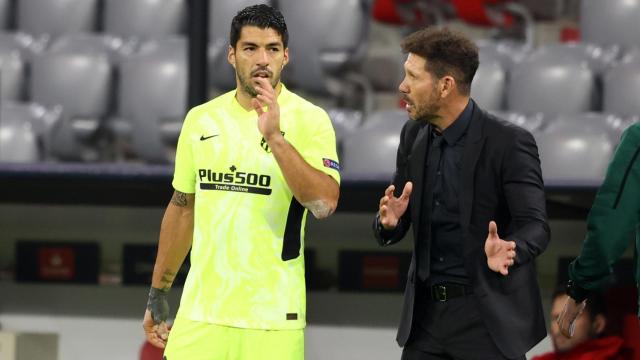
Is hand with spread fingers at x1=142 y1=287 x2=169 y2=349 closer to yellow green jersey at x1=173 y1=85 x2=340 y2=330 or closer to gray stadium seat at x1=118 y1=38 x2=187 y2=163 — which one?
yellow green jersey at x1=173 y1=85 x2=340 y2=330

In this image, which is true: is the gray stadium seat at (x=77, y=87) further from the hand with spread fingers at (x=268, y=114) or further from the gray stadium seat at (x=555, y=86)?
the hand with spread fingers at (x=268, y=114)

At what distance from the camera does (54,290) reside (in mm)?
5332

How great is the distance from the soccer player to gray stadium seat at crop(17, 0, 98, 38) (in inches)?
151

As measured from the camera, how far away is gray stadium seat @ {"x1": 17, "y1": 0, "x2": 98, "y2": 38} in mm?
6906

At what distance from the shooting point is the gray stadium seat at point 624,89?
5.79m

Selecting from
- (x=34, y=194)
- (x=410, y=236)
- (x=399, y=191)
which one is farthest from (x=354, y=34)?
(x=399, y=191)

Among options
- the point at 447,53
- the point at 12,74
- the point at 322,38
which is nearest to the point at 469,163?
the point at 447,53

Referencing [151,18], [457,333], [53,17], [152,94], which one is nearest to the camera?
[457,333]

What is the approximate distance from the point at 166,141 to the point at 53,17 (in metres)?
1.72

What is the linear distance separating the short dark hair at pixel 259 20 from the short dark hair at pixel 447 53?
355 millimetres

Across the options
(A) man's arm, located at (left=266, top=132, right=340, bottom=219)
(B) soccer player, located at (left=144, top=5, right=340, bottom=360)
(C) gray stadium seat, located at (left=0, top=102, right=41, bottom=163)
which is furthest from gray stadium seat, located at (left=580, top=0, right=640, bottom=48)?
(A) man's arm, located at (left=266, top=132, right=340, bottom=219)

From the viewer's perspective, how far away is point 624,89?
5820 mm

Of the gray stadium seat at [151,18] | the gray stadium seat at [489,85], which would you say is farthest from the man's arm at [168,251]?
the gray stadium seat at [151,18]

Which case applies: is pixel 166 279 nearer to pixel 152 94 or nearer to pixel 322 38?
pixel 152 94
